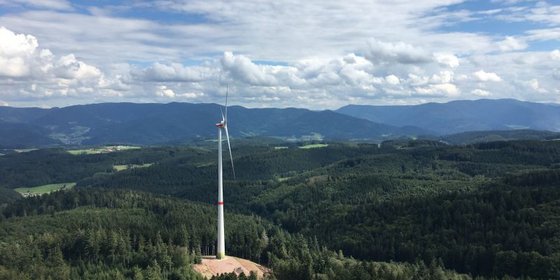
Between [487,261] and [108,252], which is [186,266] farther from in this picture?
[487,261]

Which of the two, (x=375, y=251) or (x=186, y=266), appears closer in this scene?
(x=186, y=266)

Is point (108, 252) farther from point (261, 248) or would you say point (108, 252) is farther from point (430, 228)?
point (430, 228)

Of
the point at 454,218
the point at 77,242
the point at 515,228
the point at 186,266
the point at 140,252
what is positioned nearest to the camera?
the point at 186,266

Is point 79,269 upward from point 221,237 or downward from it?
downward

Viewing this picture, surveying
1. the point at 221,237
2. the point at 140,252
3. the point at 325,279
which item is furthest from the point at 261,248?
the point at 325,279

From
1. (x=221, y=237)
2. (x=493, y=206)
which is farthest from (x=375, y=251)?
(x=221, y=237)

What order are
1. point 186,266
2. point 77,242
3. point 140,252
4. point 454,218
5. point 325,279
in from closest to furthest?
point 325,279, point 186,266, point 140,252, point 77,242, point 454,218

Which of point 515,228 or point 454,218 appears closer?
point 515,228

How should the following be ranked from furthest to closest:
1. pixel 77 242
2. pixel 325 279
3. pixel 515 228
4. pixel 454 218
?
pixel 454 218
pixel 515 228
pixel 77 242
pixel 325 279

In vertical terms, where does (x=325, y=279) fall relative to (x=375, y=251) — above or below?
above
